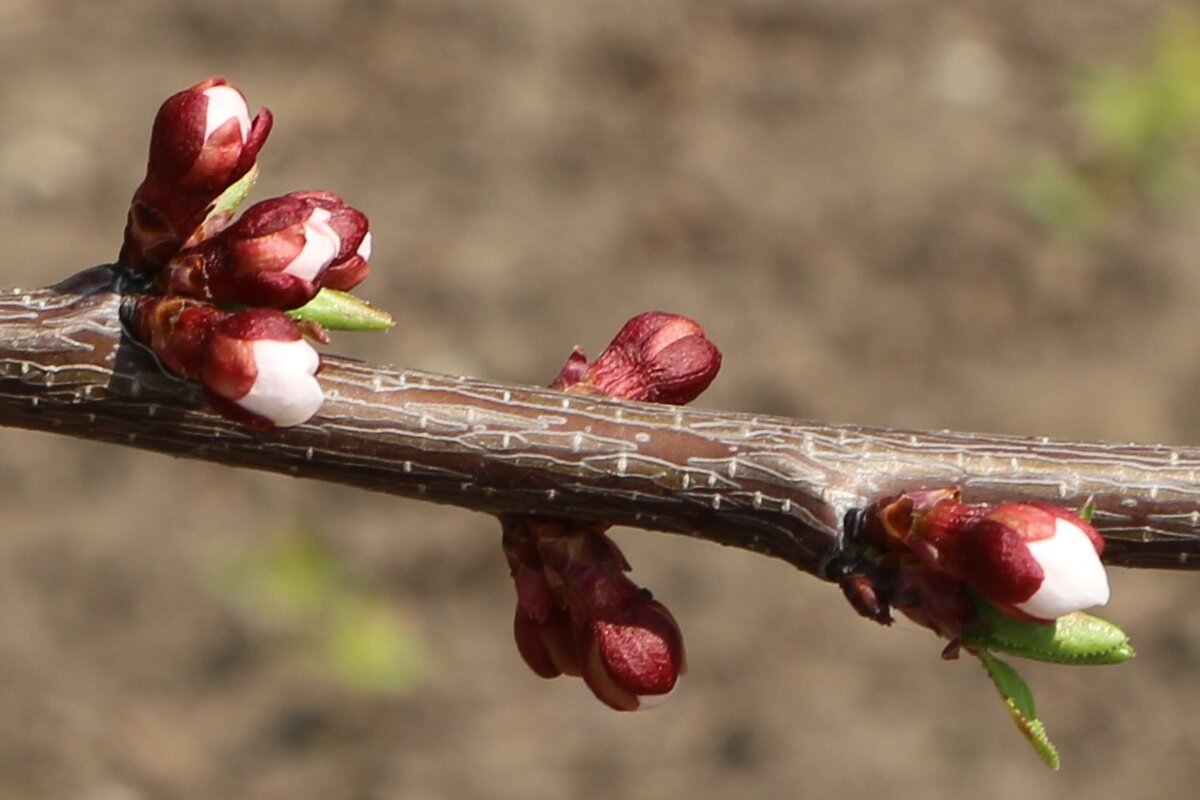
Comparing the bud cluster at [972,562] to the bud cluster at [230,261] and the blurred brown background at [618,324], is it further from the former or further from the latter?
the blurred brown background at [618,324]

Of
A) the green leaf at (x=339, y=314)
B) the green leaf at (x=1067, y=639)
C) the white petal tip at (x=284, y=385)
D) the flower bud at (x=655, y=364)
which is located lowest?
the green leaf at (x=1067, y=639)

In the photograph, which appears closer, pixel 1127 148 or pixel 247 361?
pixel 247 361

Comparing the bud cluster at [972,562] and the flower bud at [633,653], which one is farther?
the flower bud at [633,653]

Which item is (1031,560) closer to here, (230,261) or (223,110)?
(230,261)

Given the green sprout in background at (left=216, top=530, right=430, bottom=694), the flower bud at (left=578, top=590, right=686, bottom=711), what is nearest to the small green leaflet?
the flower bud at (left=578, top=590, right=686, bottom=711)

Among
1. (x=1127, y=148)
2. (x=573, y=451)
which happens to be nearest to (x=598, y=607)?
Result: (x=573, y=451)

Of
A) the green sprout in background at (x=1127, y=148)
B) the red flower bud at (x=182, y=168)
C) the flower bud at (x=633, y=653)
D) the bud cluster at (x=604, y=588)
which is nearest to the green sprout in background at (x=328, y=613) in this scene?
the green sprout in background at (x=1127, y=148)

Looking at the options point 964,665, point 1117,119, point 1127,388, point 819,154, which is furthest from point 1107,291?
point 964,665
